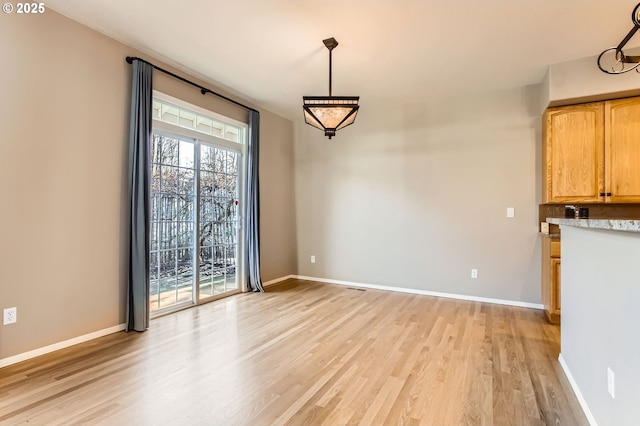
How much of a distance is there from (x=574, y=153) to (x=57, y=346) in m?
5.62

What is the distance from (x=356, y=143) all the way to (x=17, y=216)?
14.0 ft

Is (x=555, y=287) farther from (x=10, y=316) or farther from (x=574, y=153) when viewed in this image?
(x=10, y=316)

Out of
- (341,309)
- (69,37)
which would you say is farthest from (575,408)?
(69,37)

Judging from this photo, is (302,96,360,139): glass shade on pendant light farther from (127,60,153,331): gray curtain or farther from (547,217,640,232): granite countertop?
(547,217,640,232): granite countertop

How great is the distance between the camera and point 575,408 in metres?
1.92

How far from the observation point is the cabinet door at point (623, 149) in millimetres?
3404

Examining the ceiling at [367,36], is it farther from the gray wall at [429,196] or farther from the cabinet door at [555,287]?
the cabinet door at [555,287]

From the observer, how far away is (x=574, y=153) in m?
3.65

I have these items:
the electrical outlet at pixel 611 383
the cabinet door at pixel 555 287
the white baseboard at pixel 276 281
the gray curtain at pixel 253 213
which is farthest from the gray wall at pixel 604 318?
the white baseboard at pixel 276 281

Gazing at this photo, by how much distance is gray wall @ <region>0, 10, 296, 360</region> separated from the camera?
249cm

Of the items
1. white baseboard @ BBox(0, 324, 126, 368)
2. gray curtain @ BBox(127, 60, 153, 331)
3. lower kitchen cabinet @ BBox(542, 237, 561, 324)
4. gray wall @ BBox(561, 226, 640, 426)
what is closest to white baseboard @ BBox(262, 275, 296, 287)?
gray curtain @ BBox(127, 60, 153, 331)

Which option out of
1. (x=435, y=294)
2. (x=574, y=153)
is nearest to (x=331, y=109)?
(x=574, y=153)

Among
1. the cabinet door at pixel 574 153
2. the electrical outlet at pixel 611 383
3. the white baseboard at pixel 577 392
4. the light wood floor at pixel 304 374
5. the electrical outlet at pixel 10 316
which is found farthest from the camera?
the cabinet door at pixel 574 153

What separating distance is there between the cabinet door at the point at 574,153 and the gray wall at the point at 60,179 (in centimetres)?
478
